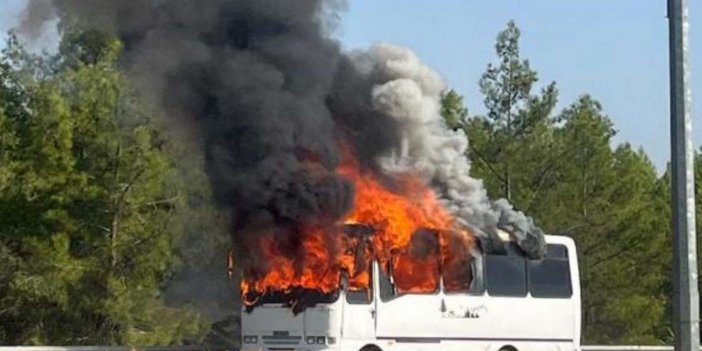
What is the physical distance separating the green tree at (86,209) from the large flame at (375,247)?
11.0 metres

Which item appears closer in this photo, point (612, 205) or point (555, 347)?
point (555, 347)

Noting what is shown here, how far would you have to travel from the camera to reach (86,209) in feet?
114

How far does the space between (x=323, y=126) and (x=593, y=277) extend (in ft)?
71.5

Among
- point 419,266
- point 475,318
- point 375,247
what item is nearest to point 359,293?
point 375,247

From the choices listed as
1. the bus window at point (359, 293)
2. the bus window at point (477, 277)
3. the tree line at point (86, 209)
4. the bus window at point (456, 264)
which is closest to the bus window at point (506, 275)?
the bus window at point (477, 277)

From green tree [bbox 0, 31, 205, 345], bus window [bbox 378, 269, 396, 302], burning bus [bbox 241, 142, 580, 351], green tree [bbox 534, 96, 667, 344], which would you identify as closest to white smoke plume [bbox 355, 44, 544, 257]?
burning bus [bbox 241, 142, 580, 351]

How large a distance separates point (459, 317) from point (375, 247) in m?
3.18

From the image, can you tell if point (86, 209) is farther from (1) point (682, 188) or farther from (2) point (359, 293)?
(1) point (682, 188)

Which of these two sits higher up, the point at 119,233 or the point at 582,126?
the point at 582,126

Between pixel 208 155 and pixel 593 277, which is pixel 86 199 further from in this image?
pixel 593 277

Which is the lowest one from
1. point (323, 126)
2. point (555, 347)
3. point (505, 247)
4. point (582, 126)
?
point (555, 347)

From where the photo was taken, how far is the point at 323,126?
22.4m

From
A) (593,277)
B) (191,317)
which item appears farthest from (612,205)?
(191,317)

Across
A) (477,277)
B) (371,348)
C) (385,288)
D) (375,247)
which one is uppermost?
(375,247)
